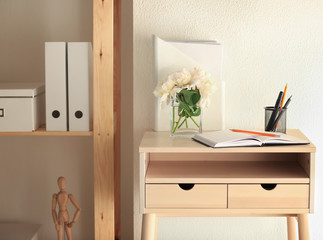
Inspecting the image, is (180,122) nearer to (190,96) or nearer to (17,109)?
(190,96)

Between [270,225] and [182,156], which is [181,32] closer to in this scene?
[182,156]

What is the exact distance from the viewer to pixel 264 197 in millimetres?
1784

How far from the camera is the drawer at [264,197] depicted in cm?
178

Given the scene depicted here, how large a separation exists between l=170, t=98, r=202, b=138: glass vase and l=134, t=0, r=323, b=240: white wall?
145 millimetres

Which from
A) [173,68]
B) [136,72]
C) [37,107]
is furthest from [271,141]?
[37,107]

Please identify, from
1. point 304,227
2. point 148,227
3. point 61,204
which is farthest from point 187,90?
point 61,204

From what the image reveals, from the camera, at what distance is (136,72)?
2.10 meters


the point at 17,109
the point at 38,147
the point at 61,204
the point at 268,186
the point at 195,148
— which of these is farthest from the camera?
the point at 38,147

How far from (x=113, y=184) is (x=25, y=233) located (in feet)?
2.12

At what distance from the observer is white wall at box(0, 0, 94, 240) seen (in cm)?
248

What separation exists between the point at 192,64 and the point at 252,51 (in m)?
0.27

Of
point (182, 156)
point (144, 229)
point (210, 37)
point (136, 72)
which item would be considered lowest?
point (144, 229)

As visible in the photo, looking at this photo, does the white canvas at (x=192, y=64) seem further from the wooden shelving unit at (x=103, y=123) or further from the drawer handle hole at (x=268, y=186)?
the drawer handle hole at (x=268, y=186)

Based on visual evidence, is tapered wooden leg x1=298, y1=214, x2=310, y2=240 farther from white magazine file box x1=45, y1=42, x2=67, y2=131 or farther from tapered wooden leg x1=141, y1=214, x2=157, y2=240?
white magazine file box x1=45, y1=42, x2=67, y2=131
